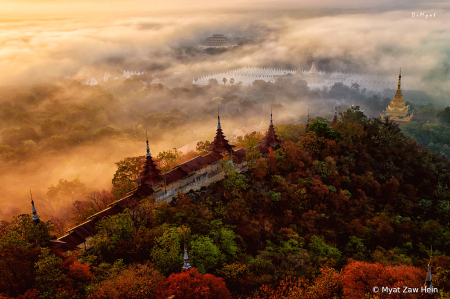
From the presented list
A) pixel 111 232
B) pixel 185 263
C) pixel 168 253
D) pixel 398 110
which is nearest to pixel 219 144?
pixel 111 232

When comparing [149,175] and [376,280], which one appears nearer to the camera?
[376,280]

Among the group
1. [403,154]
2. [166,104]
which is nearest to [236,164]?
[403,154]

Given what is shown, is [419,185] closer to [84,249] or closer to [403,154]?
[403,154]

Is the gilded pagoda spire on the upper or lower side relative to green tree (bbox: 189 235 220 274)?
upper

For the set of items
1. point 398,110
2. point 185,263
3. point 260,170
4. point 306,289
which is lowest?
point 398,110

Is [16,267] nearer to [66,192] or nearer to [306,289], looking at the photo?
[306,289]

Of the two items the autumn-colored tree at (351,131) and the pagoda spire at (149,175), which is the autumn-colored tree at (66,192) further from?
the autumn-colored tree at (351,131)

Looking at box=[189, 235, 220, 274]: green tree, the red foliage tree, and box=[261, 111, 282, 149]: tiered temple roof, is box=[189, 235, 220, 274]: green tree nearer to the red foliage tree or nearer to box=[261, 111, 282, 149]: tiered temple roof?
the red foliage tree

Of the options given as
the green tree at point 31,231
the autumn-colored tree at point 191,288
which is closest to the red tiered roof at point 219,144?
the autumn-colored tree at point 191,288

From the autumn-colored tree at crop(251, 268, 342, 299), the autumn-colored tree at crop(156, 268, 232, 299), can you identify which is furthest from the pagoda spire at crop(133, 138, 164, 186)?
the autumn-colored tree at crop(251, 268, 342, 299)
